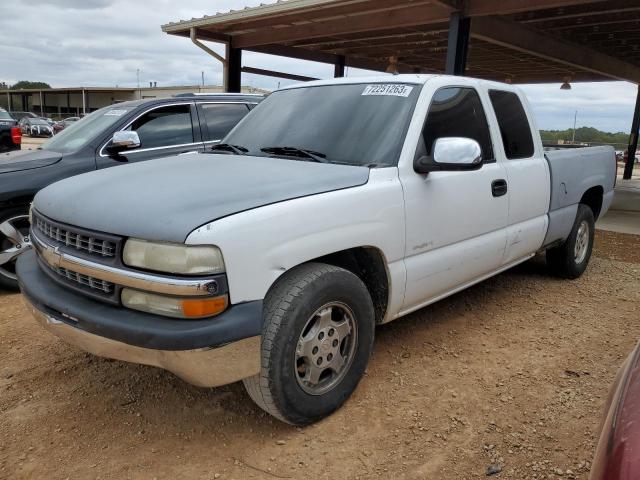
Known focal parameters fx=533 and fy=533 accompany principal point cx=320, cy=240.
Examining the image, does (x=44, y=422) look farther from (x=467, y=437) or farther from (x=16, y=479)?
(x=467, y=437)

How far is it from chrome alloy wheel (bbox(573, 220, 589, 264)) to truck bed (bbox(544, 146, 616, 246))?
0.34 metres

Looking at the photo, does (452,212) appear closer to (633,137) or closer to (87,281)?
(87,281)

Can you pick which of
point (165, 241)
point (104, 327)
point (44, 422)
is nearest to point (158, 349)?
point (104, 327)

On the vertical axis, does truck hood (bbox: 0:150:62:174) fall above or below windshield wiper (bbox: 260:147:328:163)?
below

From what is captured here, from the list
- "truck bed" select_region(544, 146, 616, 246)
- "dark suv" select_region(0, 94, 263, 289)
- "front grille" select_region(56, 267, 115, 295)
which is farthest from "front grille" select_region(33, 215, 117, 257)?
"truck bed" select_region(544, 146, 616, 246)

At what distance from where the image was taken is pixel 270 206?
97.4 inches

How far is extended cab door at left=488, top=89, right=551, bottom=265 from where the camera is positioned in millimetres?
4148

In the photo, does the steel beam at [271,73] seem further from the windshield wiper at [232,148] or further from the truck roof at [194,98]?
the windshield wiper at [232,148]

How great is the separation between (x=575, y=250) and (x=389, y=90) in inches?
123

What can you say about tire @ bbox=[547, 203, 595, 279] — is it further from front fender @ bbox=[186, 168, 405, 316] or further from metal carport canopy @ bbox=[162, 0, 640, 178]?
metal carport canopy @ bbox=[162, 0, 640, 178]

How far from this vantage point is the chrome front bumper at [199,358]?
89.0 inches

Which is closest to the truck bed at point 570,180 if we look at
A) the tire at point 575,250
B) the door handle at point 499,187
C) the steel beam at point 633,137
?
the tire at point 575,250

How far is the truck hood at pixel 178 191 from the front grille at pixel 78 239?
5 cm

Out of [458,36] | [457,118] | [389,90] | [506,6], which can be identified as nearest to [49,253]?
[389,90]
